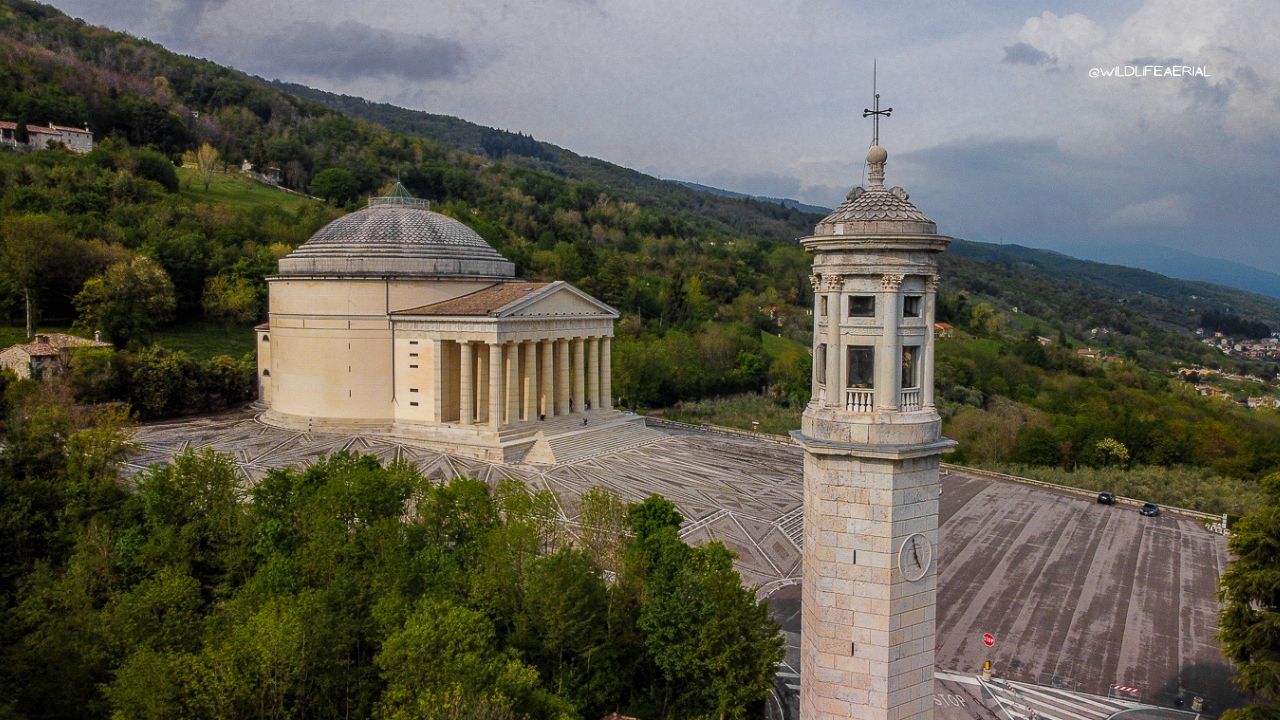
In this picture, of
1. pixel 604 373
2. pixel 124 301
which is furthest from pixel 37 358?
pixel 604 373

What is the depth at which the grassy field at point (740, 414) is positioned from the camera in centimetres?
6650

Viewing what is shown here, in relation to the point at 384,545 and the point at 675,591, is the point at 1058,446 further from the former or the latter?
the point at 384,545

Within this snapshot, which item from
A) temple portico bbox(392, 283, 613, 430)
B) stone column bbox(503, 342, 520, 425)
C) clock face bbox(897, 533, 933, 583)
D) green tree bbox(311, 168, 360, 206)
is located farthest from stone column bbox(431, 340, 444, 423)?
green tree bbox(311, 168, 360, 206)

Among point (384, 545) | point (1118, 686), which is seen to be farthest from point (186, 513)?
point (1118, 686)

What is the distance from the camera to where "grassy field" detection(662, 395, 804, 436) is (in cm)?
6650

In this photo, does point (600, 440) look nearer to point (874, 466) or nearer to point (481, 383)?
point (481, 383)

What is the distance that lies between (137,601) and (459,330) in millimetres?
22277

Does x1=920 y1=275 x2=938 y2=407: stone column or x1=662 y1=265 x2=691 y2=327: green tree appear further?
x1=662 y1=265 x2=691 y2=327: green tree

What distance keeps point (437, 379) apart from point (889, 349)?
105 ft

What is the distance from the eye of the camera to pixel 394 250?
4566cm

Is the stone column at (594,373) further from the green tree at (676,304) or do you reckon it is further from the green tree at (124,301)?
the green tree at (676,304)

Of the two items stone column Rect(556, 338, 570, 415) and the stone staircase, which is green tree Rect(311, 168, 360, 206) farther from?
the stone staircase

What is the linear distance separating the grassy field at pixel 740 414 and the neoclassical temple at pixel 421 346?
2034 cm

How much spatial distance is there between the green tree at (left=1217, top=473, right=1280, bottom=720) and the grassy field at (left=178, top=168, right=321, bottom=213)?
84291 millimetres
